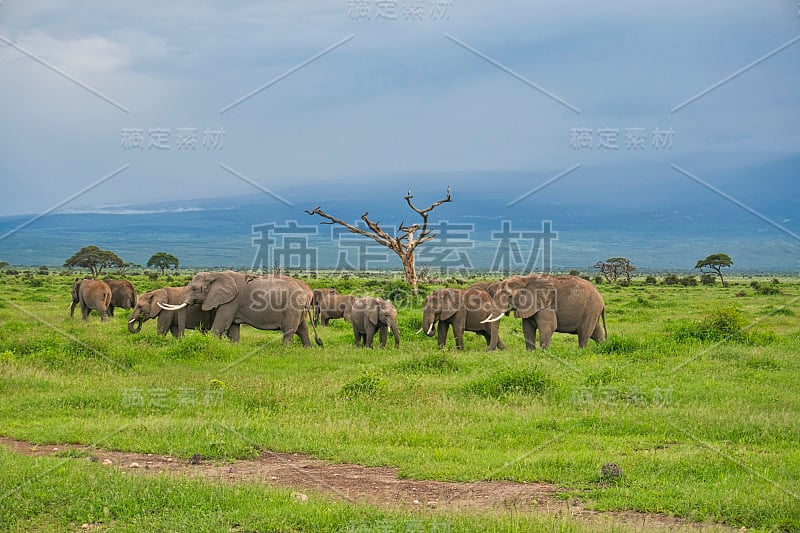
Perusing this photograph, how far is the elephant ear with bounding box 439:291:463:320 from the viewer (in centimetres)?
2195

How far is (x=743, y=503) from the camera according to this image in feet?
28.5

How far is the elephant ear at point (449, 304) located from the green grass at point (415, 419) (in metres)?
1.09

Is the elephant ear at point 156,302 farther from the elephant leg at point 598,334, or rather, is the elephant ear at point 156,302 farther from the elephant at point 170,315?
the elephant leg at point 598,334

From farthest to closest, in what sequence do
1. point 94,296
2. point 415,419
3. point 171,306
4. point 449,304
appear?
point 94,296 → point 171,306 → point 449,304 → point 415,419

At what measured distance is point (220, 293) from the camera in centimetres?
2242

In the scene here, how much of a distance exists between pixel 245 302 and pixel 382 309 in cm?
374

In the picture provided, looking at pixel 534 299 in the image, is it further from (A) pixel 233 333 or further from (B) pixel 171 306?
(B) pixel 171 306

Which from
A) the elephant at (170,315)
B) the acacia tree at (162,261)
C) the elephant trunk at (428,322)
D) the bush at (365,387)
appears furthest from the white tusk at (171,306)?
the acacia tree at (162,261)

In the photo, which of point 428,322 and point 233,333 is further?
point 233,333

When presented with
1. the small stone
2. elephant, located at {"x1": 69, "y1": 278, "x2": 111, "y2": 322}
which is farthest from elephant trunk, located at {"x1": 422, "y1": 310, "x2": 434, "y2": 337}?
elephant, located at {"x1": 69, "y1": 278, "x2": 111, "y2": 322}

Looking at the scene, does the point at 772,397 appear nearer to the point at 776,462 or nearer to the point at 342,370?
the point at 776,462

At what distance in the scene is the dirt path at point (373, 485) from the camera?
859cm

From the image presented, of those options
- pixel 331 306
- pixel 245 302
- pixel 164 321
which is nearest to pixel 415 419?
pixel 245 302

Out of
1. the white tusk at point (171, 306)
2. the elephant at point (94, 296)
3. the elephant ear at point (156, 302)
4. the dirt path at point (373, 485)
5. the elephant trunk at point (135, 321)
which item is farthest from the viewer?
the elephant at point (94, 296)
